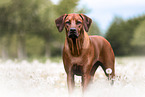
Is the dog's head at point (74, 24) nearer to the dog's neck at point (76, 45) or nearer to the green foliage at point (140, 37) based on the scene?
the dog's neck at point (76, 45)

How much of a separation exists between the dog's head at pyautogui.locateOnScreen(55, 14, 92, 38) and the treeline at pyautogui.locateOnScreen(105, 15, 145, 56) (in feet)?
121

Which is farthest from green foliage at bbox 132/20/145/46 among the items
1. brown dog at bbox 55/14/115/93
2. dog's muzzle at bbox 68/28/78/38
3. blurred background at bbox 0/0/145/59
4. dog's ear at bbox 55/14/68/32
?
dog's muzzle at bbox 68/28/78/38

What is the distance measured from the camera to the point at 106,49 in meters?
6.09

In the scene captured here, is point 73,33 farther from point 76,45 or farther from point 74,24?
point 76,45

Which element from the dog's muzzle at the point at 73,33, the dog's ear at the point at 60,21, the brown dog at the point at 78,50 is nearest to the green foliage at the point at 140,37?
the brown dog at the point at 78,50

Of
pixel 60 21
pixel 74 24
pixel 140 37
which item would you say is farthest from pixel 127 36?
pixel 74 24

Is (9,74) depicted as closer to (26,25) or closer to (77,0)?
(77,0)

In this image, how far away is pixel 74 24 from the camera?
4746mm

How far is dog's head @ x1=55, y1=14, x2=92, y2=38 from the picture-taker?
15.3ft

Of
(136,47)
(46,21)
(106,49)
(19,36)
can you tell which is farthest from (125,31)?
(106,49)

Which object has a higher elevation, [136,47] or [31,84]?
[31,84]

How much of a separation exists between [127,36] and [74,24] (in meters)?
42.0

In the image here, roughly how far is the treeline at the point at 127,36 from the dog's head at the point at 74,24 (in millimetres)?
37001

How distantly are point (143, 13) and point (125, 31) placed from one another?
7.09 metres
